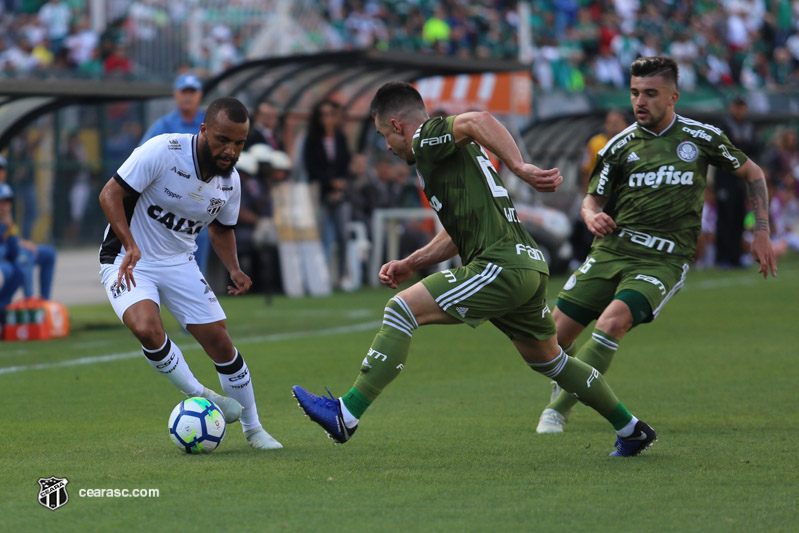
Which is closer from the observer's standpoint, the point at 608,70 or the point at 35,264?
the point at 35,264

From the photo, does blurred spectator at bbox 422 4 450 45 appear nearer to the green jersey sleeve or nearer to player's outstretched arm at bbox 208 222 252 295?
the green jersey sleeve

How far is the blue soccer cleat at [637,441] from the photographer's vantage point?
6.32 meters

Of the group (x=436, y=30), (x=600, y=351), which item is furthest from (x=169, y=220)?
(x=436, y=30)

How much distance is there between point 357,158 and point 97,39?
11.0 m

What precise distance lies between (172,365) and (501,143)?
2.25m

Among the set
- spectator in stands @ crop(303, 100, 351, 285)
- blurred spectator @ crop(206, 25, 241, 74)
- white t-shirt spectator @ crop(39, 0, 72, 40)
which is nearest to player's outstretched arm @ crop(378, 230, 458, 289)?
spectator in stands @ crop(303, 100, 351, 285)

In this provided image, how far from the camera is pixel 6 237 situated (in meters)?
12.2

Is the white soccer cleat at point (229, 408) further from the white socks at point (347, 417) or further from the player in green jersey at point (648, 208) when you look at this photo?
the player in green jersey at point (648, 208)

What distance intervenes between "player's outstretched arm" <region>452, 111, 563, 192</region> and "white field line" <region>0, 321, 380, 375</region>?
5533mm

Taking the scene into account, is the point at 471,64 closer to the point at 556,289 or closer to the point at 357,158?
the point at 357,158

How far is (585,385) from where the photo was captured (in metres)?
6.29

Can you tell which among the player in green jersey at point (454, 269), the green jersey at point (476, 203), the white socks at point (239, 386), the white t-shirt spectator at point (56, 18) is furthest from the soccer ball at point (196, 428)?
the white t-shirt spectator at point (56, 18)

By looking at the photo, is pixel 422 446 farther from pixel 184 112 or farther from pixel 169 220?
A: pixel 184 112

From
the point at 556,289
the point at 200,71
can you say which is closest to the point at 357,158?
the point at 556,289
